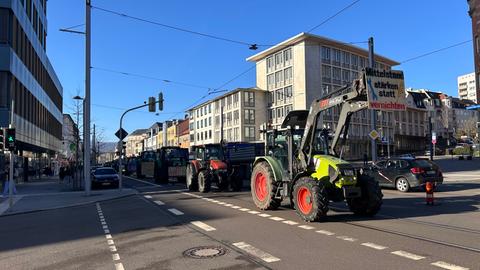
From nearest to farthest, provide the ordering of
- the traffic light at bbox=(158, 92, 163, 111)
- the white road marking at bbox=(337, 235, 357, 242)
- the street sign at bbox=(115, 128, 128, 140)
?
the white road marking at bbox=(337, 235, 357, 242)
the street sign at bbox=(115, 128, 128, 140)
the traffic light at bbox=(158, 92, 163, 111)

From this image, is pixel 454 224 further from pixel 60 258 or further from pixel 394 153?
pixel 394 153

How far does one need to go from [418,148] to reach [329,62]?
4363 centimetres

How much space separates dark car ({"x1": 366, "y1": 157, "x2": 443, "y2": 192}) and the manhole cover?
1281cm

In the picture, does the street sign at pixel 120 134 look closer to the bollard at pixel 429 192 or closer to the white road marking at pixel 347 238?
the bollard at pixel 429 192

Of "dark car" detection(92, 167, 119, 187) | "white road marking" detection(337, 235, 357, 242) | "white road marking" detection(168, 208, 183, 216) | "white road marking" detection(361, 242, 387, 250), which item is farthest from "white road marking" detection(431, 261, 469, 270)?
"dark car" detection(92, 167, 119, 187)

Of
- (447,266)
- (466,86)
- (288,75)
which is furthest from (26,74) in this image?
(466,86)

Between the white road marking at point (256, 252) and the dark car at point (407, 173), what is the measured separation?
12.4m

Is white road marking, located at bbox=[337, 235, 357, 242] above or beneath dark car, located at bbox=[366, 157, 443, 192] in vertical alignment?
beneath

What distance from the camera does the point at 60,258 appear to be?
820 centimetres

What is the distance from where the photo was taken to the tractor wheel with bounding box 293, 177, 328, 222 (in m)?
11.0

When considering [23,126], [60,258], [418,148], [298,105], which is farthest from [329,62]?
[60,258]

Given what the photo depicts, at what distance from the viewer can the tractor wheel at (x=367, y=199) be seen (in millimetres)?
11773

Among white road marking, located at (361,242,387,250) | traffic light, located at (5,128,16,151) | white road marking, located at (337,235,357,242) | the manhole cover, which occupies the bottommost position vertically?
the manhole cover

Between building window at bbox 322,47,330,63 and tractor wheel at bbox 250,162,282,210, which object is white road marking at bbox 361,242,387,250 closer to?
tractor wheel at bbox 250,162,282,210
